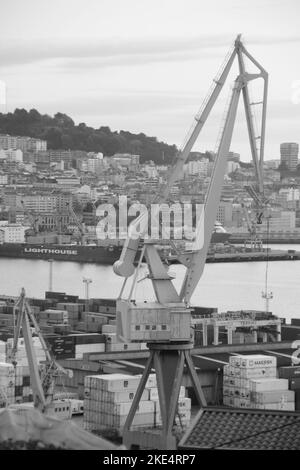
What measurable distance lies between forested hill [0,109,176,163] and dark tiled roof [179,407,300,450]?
2456 inches

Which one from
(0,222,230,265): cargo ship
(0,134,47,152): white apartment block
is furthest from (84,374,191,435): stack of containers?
(0,134,47,152): white apartment block

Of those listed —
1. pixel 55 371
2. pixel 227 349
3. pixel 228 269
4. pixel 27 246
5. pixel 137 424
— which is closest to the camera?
pixel 137 424

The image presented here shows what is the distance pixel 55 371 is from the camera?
12.2 metres

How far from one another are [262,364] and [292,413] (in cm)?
801

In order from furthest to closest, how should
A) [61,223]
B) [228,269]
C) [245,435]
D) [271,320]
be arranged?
[61,223] < [228,269] < [271,320] < [245,435]

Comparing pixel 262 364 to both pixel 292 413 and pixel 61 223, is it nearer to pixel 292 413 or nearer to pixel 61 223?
pixel 292 413

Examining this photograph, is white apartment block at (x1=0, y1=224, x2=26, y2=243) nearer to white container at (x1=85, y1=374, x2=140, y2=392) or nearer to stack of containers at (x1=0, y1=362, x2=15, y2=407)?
stack of containers at (x1=0, y1=362, x2=15, y2=407)

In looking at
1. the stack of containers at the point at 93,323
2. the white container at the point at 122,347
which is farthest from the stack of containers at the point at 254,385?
the stack of containers at the point at 93,323

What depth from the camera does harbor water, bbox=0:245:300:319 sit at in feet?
80.0

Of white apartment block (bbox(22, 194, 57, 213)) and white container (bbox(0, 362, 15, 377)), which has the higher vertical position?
white apartment block (bbox(22, 194, 57, 213))

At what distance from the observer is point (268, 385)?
12.2m

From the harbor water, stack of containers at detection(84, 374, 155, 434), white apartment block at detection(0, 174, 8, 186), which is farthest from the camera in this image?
white apartment block at detection(0, 174, 8, 186)

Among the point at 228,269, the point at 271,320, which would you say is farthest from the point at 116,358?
the point at 228,269

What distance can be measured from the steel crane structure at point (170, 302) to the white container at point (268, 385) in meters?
2.28
